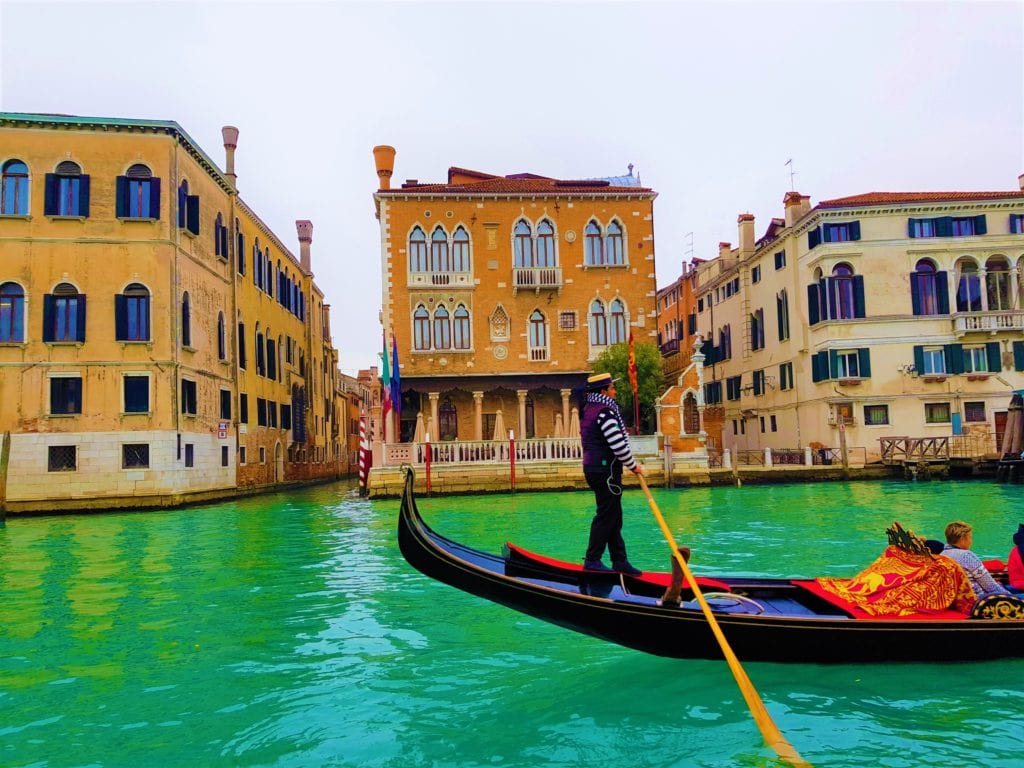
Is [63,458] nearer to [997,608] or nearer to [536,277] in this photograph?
[536,277]

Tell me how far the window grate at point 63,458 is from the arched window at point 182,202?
5.07m

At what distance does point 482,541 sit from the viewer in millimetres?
10562

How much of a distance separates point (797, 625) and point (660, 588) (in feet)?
2.87

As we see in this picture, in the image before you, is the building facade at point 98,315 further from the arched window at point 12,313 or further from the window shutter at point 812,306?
the window shutter at point 812,306

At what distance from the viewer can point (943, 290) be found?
22062 mm

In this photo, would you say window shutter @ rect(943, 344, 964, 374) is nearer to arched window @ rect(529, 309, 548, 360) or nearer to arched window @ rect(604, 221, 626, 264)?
arched window @ rect(604, 221, 626, 264)

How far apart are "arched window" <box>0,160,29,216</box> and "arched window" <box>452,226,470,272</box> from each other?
9.66 m

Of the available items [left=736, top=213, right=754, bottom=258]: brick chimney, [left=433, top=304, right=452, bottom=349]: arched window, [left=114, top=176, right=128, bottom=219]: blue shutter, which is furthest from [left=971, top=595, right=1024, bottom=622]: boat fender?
[left=736, top=213, right=754, bottom=258]: brick chimney

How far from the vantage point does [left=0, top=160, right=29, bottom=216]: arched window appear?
1689 cm

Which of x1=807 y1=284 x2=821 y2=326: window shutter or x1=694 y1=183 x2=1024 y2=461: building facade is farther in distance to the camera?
x1=807 y1=284 x2=821 y2=326: window shutter

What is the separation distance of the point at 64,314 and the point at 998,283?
72.2 ft

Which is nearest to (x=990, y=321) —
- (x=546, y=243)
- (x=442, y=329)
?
(x=546, y=243)

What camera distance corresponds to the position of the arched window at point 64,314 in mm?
16766

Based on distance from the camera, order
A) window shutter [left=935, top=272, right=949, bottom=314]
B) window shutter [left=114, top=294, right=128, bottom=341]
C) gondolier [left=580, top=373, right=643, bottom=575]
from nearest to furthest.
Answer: gondolier [left=580, top=373, right=643, bottom=575] < window shutter [left=114, top=294, right=128, bottom=341] < window shutter [left=935, top=272, right=949, bottom=314]
